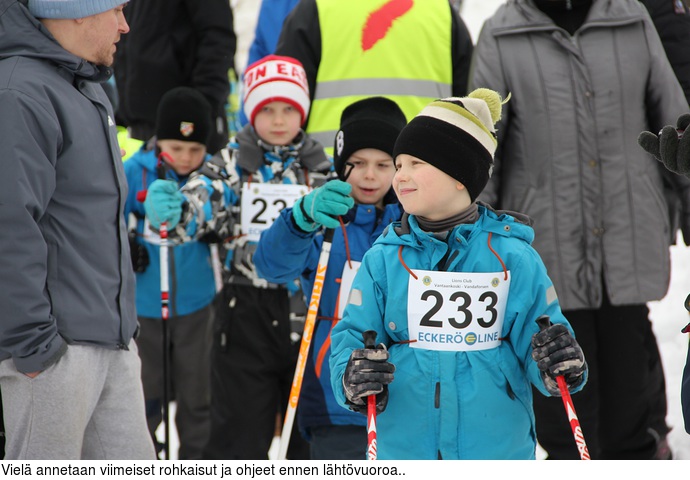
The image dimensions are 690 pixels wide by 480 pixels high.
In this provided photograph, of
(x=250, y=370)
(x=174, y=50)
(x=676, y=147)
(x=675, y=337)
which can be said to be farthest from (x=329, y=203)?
(x=675, y=337)

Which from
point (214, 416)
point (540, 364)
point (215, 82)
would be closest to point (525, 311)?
point (540, 364)

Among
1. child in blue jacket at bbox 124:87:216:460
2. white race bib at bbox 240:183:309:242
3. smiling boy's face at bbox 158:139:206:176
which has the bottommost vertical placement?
child in blue jacket at bbox 124:87:216:460

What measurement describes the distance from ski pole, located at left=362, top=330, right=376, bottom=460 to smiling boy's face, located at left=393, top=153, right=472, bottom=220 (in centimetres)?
47

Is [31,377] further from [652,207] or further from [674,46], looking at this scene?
[674,46]

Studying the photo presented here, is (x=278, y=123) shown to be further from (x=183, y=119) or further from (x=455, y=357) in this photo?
(x=455, y=357)

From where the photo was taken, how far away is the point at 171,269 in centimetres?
567

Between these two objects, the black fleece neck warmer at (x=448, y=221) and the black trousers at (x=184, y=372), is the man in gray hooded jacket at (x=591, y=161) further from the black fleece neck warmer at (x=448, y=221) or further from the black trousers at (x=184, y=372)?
the black trousers at (x=184, y=372)

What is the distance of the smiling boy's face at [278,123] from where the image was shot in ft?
16.4

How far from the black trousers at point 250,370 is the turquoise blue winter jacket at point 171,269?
2.69 feet

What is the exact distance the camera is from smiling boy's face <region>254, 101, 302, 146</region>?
197 inches

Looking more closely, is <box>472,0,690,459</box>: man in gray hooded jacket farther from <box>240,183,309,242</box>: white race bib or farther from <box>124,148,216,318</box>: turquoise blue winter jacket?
<box>124,148,216,318</box>: turquoise blue winter jacket

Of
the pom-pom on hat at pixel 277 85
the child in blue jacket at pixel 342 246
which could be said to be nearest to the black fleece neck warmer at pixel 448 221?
the child in blue jacket at pixel 342 246

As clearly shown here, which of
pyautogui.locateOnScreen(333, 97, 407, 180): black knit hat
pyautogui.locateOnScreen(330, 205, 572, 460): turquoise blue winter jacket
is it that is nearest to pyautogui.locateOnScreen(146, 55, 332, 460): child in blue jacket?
pyautogui.locateOnScreen(333, 97, 407, 180): black knit hat

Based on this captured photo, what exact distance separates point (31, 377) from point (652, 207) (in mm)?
2927
